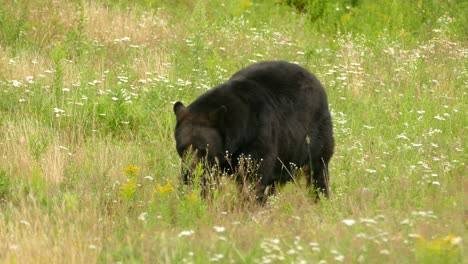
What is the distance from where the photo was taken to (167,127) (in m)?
7.99

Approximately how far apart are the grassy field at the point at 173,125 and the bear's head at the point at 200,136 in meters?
0.37

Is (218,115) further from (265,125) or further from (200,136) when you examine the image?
(265,125)

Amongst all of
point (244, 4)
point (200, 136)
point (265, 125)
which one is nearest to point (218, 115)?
point (200, 136)

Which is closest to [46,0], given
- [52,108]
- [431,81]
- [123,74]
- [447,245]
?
[123,74]

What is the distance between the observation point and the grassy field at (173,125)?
4438mm

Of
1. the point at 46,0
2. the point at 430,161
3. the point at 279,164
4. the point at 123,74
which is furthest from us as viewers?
the point at 46,0

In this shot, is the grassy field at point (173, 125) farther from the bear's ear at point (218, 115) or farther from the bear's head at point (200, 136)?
the bear's ear at point (218, 115)

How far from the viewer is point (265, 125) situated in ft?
19.3

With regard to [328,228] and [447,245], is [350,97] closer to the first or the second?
[328,228]

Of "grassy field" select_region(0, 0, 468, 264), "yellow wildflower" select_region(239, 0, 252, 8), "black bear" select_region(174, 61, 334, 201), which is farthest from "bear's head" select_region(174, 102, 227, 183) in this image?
"yellow wildflower" select_region(239, 0, 252, 8)

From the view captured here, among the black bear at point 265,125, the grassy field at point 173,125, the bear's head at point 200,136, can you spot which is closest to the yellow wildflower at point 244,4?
the grassy field at point 173,125

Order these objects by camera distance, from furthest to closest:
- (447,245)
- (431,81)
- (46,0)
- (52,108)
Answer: (46,0)
(431,81)
(52,108)
(447,245)

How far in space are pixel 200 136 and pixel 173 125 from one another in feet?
8.60

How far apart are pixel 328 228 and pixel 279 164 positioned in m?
1.62
